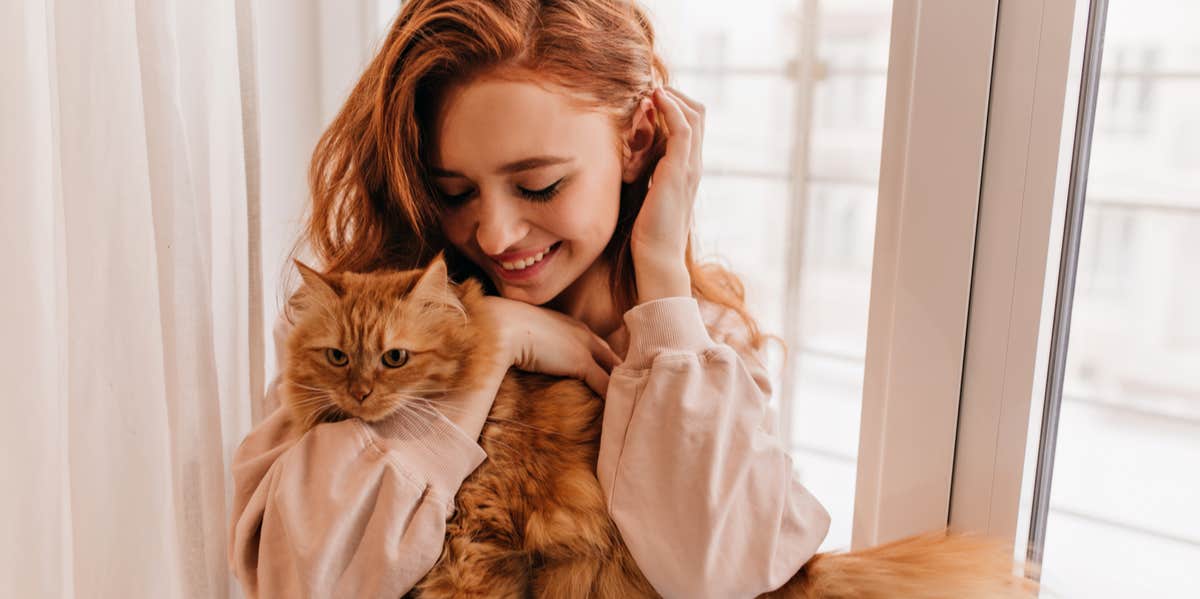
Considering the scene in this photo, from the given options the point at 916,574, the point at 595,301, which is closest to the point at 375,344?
the point at 595,301

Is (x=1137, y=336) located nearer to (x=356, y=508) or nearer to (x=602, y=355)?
(x=602, y=355)

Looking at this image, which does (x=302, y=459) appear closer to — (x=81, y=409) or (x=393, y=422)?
(x=393, y=422)

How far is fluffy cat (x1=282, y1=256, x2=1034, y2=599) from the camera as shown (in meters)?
0.96

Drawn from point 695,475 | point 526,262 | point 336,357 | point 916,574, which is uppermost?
point 526,262

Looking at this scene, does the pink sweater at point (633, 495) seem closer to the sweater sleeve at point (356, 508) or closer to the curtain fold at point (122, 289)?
the sweater sleeve at point (356, 508)

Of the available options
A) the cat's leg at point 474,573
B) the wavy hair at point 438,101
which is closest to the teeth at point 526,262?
the wavy hair at point 438,101

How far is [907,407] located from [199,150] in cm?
103

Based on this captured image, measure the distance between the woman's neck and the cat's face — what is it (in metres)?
0.23

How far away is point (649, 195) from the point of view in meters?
1.11

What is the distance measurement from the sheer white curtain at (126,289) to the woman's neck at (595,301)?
1.61ft

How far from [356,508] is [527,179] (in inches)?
16.2

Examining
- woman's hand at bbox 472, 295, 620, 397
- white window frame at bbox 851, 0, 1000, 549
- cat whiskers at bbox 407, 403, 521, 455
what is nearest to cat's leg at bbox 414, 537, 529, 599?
cat whiskers at bbox 407, 403, 521, 455

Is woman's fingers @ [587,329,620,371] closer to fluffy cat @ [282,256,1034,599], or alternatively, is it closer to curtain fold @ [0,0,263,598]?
fluffy cat @ [282,256,1034,599]

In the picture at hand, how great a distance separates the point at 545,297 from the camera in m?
1.13
